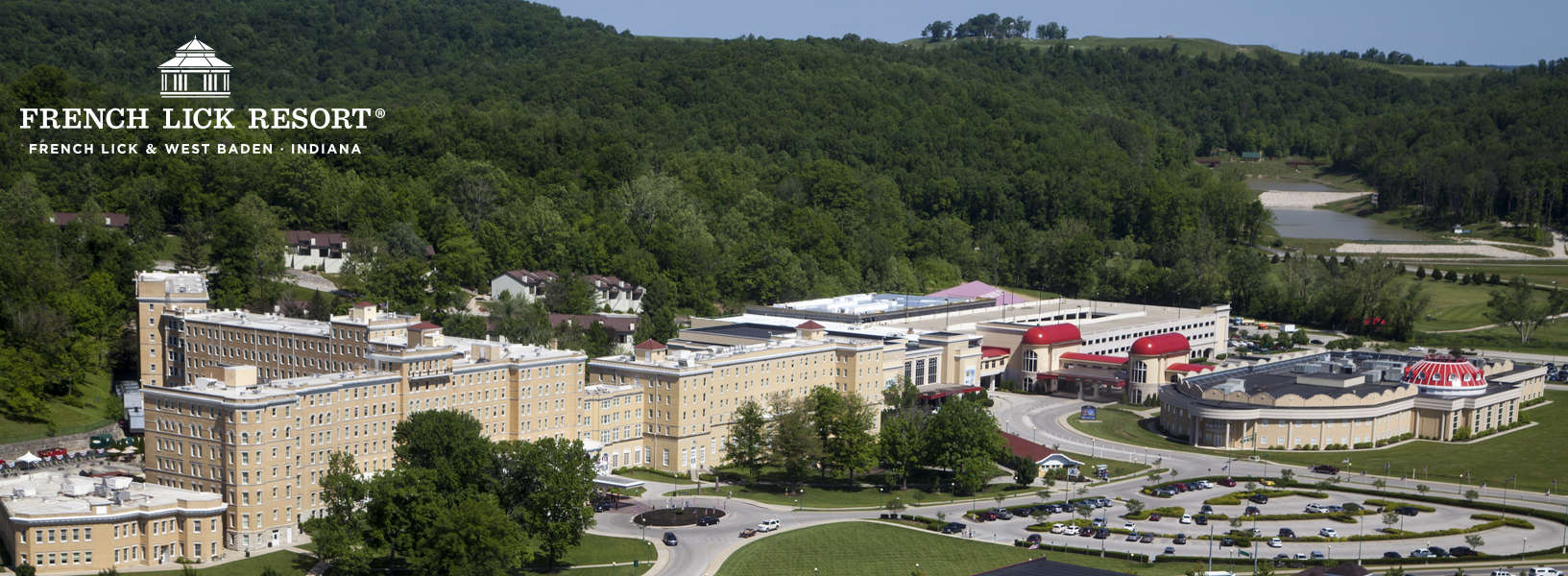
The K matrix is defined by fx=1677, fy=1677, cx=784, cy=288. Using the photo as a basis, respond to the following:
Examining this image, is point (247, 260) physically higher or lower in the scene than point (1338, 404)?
higher

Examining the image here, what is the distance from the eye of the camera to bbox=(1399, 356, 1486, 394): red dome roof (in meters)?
112

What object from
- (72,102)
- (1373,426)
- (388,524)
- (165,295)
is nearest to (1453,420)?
(1373,426)

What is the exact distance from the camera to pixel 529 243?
455 ft

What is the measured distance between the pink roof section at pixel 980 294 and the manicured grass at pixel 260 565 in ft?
274

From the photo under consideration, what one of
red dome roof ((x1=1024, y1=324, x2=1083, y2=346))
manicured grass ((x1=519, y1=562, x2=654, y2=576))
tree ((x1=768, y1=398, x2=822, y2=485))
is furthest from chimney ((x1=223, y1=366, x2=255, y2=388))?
red dome roof ((x1=1024, y1=324, x2=1083, y2=346))

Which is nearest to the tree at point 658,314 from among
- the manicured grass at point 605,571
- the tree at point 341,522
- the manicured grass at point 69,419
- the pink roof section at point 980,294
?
the pink roof section at point 980,294

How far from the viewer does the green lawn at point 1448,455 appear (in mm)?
97250

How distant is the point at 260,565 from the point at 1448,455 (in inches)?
2790

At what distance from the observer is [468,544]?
226 ft

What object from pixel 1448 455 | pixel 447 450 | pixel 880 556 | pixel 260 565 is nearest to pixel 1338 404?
pixel 1448 455

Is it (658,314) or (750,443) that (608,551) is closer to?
(750,443)

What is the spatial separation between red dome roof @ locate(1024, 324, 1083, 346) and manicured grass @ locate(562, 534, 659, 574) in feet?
176

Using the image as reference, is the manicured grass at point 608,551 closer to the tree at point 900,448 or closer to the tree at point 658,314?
the tree at point 900,448

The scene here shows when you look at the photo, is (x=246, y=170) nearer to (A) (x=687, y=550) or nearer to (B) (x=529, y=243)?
(B) (x=529, y=243)
